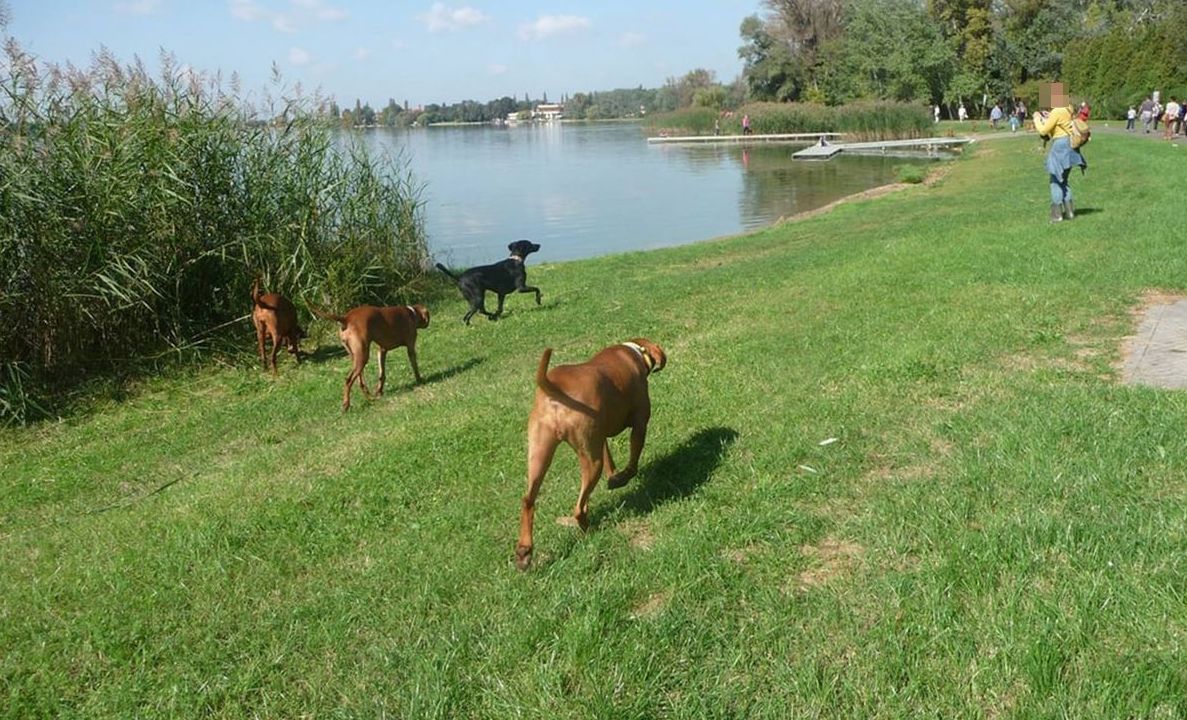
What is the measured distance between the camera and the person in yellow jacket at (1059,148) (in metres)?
11.8

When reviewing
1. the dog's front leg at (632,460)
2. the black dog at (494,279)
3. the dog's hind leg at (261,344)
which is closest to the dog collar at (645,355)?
the dog's front leg at (632,460)

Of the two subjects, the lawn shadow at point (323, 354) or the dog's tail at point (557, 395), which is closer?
the dog's tail at point (557, 395)

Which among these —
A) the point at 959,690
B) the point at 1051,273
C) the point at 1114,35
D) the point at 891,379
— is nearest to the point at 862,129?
the point at 1114,35

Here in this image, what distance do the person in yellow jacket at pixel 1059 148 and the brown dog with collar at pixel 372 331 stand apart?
9.00 meters

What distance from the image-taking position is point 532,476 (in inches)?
145

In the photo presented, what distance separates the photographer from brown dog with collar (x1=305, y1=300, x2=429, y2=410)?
7.08 metres

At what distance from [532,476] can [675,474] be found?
1207 millimetres

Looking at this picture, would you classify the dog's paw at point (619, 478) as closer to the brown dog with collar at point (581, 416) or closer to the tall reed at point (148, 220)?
the brown dog with collar at point (581, 416)

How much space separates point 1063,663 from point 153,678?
310 centimetres

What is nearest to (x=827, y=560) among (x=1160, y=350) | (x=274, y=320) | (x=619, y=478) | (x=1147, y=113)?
(x=619, y=478)

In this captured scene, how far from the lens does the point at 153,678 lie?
325 cm

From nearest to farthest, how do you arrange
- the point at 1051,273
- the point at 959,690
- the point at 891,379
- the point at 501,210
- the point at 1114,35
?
the point at 959,690 → the point at 891,379 → the point at 1051,273 → the point at 501,210 → the point at 1114,35

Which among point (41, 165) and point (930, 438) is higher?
point (41, 165)

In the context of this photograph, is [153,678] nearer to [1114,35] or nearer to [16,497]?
[16,497]
